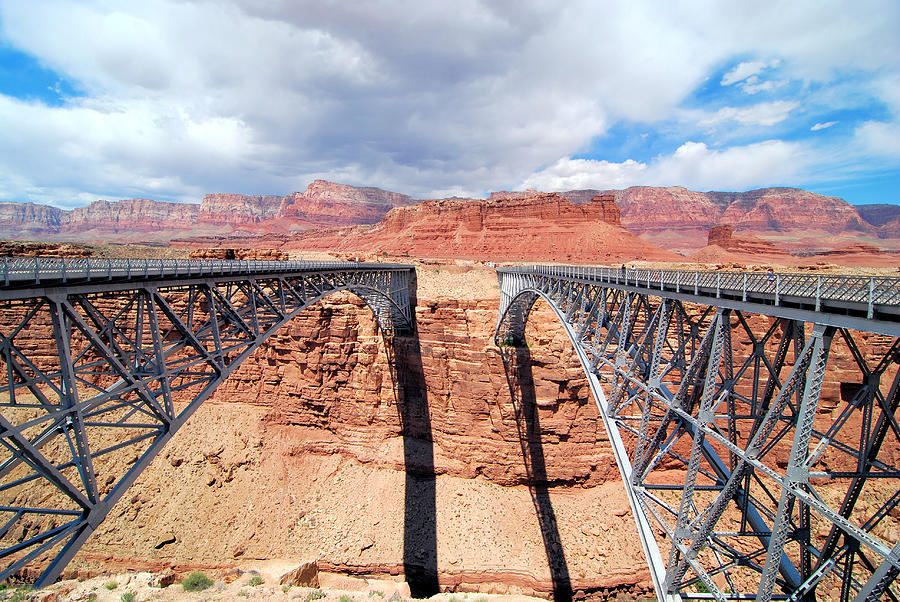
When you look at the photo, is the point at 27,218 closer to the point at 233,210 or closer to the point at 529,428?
the point at 233,210

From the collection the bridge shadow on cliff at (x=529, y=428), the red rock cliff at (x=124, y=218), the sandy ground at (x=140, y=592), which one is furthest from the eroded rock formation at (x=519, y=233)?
the red rock cliff at (x=124, y=218)

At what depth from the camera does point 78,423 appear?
7652mm

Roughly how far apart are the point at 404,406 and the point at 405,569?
10230 mm

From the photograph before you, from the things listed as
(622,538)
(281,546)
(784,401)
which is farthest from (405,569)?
(784,401)

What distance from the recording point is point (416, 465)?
88.2 ft

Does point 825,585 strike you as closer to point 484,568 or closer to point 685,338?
→ point 484,568

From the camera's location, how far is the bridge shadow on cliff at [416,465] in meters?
21.4

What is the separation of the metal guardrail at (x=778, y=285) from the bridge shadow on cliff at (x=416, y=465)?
18.5 metres

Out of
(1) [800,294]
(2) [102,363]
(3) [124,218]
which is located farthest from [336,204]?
(1) [800,294]

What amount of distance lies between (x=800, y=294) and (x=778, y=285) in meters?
0.52

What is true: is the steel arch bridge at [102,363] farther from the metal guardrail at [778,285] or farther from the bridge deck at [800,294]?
the metal guardrail at [778,285]

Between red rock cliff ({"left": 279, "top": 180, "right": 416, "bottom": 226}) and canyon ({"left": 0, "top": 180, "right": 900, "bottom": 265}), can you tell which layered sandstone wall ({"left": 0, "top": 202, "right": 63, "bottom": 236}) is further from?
red rock cliff ({"left": 279, "top": 180, "right": 416, "bottom": 226})

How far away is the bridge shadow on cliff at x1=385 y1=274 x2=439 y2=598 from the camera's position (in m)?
21.4

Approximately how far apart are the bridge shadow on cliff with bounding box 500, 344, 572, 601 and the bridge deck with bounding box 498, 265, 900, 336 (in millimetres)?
15991
